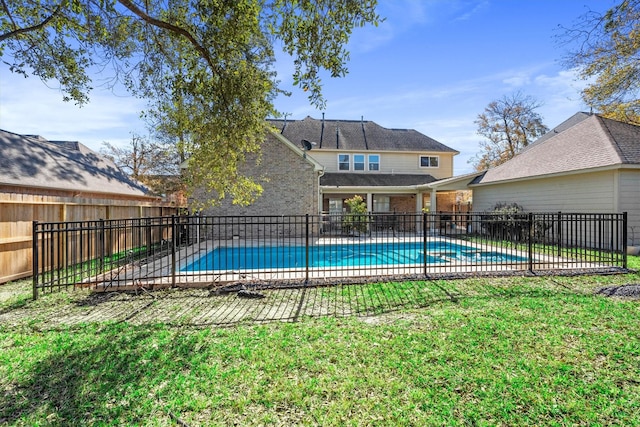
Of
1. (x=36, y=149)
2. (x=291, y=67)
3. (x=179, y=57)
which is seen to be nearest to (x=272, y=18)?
(x=291, y=67)

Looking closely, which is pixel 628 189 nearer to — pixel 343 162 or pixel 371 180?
pixel 371 180

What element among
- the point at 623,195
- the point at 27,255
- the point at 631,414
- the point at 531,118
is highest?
the point at 531,118

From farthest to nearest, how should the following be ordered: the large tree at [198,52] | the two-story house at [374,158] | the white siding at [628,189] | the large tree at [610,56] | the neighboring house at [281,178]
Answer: the two-story house at [374,158] → the neighboring house at [281,178] → the white siding at [628,189] → the large tree at [610,56] → the large tree at [198,52]

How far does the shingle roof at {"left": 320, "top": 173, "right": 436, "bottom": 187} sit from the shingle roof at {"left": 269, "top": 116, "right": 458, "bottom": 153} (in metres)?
2.13

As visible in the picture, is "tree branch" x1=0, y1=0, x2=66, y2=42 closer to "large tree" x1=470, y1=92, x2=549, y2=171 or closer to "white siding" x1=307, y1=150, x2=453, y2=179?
"white siding" x1=307, y1=150, x2=453, y2=179

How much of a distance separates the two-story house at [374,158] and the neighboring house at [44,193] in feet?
40.2

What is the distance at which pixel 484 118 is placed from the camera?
108 ft

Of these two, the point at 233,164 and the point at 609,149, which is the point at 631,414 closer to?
the point at 233,164

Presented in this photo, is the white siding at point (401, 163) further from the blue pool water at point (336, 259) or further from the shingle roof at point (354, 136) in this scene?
the blue pool water at point (336, 259)

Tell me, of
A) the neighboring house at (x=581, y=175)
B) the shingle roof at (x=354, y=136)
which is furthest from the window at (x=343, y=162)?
the neighboring house at (x=581, y=175)

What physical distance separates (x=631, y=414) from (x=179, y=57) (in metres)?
9.94

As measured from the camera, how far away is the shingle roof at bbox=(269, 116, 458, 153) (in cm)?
2467

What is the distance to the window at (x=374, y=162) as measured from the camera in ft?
81.1

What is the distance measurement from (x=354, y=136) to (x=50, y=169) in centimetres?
1961
